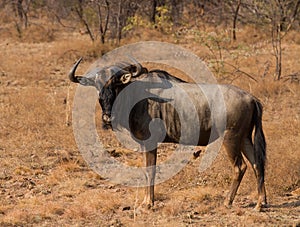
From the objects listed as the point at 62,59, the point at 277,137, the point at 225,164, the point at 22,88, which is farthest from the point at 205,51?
the point at 225,164

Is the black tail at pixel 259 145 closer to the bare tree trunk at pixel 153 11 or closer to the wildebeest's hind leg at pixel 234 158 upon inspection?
the wildebeest's hind leg at pixel 234 158

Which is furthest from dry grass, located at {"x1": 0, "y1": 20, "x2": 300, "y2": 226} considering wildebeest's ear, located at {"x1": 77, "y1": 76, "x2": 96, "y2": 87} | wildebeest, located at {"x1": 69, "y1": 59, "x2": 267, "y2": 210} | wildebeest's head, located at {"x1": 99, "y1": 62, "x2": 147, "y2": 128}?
wildebeest's ear, located at {"x1": 77, "y1": 76, "x2": 96, "y2": 87}

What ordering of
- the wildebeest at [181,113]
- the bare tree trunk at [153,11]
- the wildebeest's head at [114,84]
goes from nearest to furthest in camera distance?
the wildebeest at [181,113], the wildebeest's head at [114,84], the bare tree trunk at [153,11]

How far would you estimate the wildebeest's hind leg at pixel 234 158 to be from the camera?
541 centimetres

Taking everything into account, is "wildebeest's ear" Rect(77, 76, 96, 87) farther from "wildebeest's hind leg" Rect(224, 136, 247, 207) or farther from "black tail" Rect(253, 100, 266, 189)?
"black tail" Rect(253, 100, 266, 189)

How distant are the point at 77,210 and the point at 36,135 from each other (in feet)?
10.2

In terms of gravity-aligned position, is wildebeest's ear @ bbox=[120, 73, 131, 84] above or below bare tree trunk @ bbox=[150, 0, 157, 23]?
above

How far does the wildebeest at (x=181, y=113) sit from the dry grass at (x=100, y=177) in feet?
1.09

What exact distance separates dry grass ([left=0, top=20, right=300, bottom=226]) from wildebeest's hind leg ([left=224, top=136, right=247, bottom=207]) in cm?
14

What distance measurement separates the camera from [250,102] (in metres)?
5.40

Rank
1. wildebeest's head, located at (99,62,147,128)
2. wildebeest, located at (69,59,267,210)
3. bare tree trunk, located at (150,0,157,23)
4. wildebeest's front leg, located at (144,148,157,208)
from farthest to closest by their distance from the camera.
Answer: bare tree trunk, located at (150,0,157,23) → wildebeest's front leg, located at (144,148,157,208) → wildebeest's head, located at (99,62,147,128) → wildebeest, located at (69,59,267,210)

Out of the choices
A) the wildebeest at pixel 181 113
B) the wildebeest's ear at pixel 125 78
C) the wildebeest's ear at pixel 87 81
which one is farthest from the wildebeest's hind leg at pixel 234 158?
the wildebeest's ear at pixel 87 81

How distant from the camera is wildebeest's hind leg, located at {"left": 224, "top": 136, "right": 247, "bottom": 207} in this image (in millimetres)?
5414

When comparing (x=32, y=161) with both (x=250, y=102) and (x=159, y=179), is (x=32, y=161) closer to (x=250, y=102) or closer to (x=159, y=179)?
(x=159, y=179)
